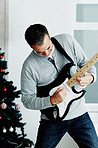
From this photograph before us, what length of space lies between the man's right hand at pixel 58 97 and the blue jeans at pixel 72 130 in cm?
24

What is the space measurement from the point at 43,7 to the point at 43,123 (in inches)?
43.4

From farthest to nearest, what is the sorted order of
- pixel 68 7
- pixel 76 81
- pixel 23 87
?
1. pixel 68 7
2. pixel 23 87
3. pixel 76 81

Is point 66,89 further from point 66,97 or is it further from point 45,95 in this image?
point 45,95

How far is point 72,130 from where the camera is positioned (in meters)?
1.71

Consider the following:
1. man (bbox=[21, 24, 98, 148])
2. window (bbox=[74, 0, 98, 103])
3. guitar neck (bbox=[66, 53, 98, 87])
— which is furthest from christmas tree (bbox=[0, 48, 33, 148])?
window (bbox=[74, 0, 98, 103])

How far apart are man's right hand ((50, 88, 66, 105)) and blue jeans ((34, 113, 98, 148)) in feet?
0.80

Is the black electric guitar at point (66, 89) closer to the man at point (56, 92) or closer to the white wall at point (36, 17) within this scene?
the man at point (56, 92)

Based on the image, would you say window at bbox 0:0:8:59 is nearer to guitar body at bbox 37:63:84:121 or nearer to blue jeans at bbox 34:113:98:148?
guitar body at bbox 37:63:84:121

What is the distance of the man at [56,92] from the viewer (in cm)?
156

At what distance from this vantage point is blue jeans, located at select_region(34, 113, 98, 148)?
1674 millimetres

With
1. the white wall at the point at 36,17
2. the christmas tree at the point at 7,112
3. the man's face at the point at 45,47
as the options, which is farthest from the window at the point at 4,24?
the man's face at the point at 45,47

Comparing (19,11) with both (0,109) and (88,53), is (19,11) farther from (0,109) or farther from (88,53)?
(0,109)

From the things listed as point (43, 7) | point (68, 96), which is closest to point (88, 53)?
point (43, 7)

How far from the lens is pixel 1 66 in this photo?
170 centimetres
